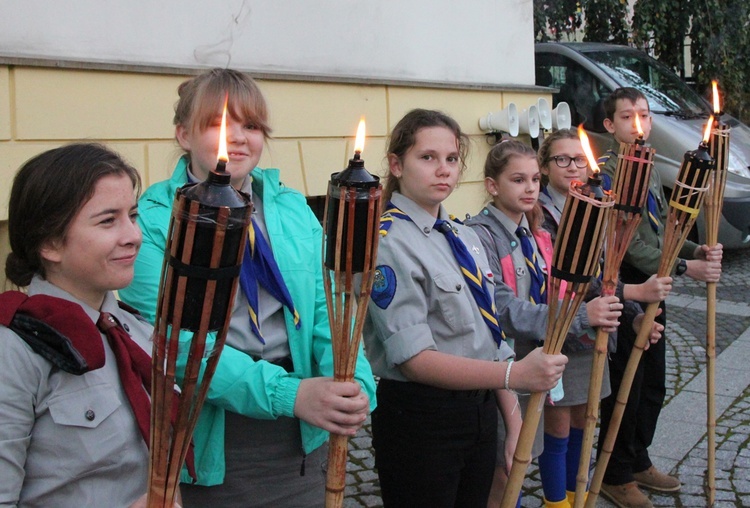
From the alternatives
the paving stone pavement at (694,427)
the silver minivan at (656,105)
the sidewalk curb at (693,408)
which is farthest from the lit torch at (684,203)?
the silver minivan at (656,105)

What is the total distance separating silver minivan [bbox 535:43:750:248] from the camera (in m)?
8.95

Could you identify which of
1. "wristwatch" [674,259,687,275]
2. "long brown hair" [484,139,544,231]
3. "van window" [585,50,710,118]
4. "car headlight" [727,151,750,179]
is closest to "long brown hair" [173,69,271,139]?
"long brown hair" [484,139,544,231]

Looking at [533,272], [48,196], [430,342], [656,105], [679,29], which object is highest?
[679,29]

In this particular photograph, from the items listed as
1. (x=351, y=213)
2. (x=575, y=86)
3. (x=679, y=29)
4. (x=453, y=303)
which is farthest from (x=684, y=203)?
(x=679, y=29)

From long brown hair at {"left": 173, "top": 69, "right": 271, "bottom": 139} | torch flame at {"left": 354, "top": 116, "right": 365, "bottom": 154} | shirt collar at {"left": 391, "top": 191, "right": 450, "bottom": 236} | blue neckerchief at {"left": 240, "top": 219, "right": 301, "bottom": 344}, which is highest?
long brown hair at {"left": 173, "top": 69, "right": 271, "bottom": 139}

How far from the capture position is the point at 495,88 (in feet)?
24.6

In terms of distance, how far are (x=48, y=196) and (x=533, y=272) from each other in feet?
6.82

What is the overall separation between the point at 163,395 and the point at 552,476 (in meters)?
2.65

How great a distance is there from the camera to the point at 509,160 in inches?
133

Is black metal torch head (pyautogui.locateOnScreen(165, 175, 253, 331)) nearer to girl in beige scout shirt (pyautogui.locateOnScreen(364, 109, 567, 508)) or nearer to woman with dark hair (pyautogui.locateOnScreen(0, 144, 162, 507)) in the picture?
woman with dark hair (pyautogui.locateOnScreen(0, 144, 162, 507))

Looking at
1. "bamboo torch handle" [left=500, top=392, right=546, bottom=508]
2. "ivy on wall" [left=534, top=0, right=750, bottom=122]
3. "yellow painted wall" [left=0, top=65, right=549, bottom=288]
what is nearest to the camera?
"bamboo torch handle" [left=500, top=392, right=546, bottom=508]

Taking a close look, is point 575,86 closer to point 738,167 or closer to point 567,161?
point 738,167

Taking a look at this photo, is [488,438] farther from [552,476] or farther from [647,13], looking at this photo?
[647,13]

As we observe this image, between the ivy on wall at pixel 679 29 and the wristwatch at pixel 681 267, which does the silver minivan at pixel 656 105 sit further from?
the wristwatch at pixel 681 267
